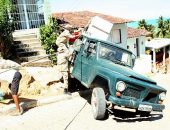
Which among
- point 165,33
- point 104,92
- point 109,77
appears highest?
point 109,77

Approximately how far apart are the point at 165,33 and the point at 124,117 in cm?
4540

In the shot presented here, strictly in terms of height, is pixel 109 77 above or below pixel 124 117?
above

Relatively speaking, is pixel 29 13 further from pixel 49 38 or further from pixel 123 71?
pixel 123 71

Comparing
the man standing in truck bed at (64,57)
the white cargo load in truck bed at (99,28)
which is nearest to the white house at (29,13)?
the white cargo load in truck bed at (99,28)

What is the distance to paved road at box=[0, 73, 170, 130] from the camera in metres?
7.44

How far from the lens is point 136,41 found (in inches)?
1371

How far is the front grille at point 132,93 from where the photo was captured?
7.30 metres

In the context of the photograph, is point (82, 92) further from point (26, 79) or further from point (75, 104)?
point (26, 79)

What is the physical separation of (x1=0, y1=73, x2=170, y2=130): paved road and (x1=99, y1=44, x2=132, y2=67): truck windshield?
1.54 m

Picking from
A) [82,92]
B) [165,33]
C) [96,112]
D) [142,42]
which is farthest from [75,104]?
[165,33]

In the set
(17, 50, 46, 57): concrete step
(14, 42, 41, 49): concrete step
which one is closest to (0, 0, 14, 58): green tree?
(17, 50, 46, 57): concrete step

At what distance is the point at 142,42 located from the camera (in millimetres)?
35500

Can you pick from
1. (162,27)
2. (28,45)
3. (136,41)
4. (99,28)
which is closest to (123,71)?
(99,28)

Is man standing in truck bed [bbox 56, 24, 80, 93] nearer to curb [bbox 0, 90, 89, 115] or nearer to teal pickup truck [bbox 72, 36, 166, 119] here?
curb [bbox 0, 90, 89, 115]
